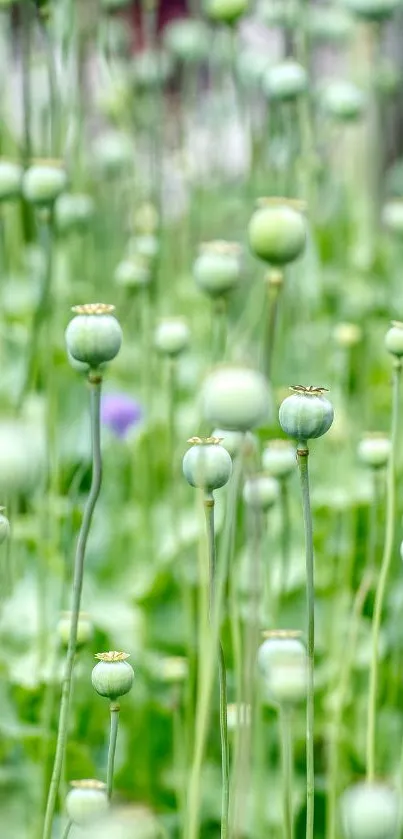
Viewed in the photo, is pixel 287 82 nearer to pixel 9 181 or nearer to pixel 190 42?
pixel 9 181

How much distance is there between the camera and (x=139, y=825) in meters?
0.32

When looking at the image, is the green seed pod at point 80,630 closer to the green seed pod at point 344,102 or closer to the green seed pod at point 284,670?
the green seed pod at point 284,670

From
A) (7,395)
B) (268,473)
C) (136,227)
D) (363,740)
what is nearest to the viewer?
(268,473)

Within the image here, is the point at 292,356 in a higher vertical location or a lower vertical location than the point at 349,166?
lower

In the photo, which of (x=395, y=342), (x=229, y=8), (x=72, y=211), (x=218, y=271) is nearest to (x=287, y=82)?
(x=229, y=8)

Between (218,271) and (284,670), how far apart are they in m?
0.32

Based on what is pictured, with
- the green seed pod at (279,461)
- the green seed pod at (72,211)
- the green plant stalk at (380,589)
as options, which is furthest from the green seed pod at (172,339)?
the green seed pod at (72,211)

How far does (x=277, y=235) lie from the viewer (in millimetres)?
477

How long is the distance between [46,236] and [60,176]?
87 mm

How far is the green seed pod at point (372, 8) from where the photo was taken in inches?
45.7

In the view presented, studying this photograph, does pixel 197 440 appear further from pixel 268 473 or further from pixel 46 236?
pixel 46 236

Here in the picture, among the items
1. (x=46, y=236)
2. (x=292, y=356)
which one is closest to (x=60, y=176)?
(x=46, y=236)

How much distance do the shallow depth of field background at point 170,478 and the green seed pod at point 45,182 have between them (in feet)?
0.18

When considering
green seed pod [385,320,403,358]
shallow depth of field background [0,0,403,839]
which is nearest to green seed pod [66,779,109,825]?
shallow depth of field background [0,0,403,839]
